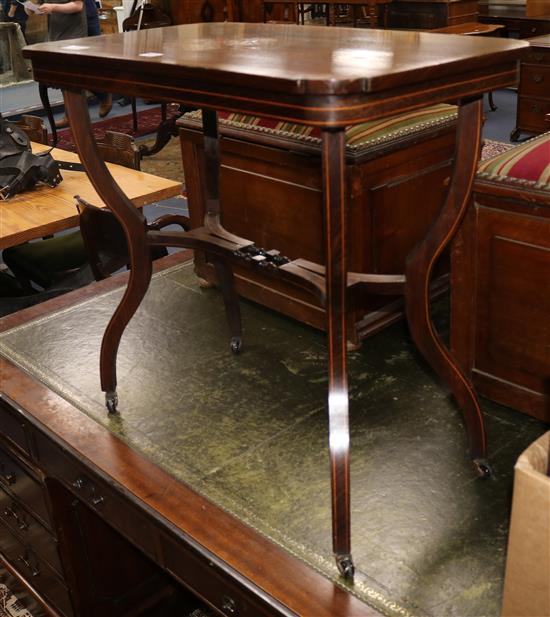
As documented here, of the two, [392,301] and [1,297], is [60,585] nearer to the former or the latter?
[392,301]

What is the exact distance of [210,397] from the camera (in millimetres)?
1759

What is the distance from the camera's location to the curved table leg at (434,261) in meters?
1.28

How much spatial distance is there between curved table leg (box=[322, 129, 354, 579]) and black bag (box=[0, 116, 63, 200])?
2.02m

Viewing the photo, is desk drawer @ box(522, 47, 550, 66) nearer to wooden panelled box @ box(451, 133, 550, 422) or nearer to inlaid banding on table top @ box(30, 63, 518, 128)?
wooden panelled box @ box(451, 133, 550, 422)

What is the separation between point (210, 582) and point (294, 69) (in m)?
0.83

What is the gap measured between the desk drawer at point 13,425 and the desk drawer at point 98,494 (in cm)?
6

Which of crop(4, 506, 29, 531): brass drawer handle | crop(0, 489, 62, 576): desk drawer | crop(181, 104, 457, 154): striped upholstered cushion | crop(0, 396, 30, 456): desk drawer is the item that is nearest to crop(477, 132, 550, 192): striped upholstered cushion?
crop(181, 104, 457, 154): striped upholstered cushion

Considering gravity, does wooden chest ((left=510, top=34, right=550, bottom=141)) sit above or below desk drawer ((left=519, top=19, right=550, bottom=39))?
below

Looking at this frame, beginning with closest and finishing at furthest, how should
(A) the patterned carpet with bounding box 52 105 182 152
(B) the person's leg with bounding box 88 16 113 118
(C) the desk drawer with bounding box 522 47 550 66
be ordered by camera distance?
(C) the desk drawer with bounding box 522 47 550 66 < (A) the patterned carpet with bounding box 52 105 182 152 < (B) the person's leg with bounding box 88 16 113 118

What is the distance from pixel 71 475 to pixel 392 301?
0.85m

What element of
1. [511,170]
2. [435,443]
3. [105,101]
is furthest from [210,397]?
[105,101]

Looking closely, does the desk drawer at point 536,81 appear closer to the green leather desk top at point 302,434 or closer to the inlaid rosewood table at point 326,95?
the green leather desk top at point 302,434

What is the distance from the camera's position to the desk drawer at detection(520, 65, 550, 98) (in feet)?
16.2

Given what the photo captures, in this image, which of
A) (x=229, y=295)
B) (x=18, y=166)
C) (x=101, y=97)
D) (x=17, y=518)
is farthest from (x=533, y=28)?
(x=17, y=518)
